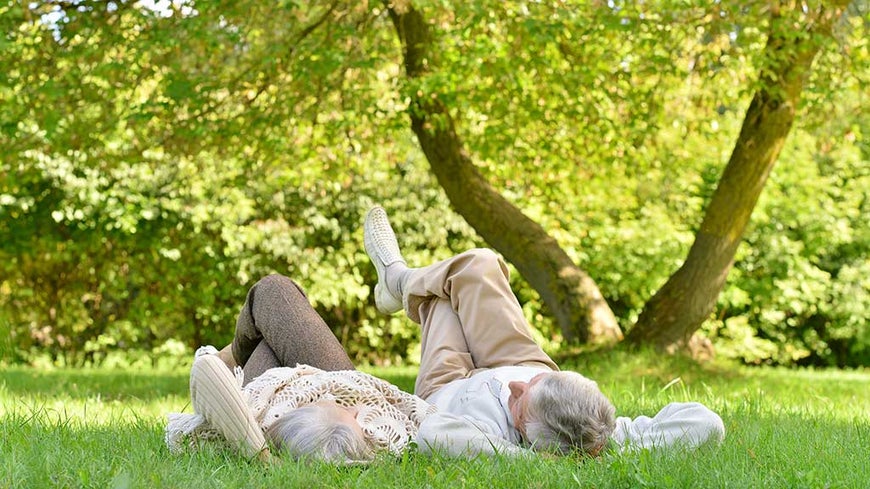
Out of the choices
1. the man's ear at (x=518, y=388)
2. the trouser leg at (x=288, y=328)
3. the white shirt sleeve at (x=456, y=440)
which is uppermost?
the trouser leg at (x=288, y=328)

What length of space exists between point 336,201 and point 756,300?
523cm

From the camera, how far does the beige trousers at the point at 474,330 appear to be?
11.3ft

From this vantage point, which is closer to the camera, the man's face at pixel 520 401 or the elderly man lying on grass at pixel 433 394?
the elderly man lying on grass at pixel 433 394

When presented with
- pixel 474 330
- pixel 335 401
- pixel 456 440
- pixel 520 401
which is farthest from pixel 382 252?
pixel 456 440

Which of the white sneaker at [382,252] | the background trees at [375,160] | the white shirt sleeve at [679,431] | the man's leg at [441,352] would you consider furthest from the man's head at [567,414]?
the background trees at [375,160]

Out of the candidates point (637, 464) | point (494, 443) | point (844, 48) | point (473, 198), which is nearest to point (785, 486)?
point (637, 464)

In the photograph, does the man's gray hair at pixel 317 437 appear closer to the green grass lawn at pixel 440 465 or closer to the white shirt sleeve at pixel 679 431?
the green grass lawn at pixel 440 465

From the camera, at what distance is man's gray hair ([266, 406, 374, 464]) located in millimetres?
2625

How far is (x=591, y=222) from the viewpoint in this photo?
38.5 feet

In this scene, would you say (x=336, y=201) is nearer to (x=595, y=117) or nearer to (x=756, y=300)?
(x=595, y=117)

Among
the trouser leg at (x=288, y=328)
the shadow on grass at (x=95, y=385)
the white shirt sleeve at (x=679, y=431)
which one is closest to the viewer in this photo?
the white shirt sleeve at (x=679, y=431)

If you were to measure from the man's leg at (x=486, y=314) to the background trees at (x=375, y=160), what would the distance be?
2.50m

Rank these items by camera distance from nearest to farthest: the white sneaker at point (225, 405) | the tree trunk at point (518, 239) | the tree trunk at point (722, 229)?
the white sneaker at point (225, 405) < the tree trunk at point (722, 229) < the tree trunk at point (518, 239)

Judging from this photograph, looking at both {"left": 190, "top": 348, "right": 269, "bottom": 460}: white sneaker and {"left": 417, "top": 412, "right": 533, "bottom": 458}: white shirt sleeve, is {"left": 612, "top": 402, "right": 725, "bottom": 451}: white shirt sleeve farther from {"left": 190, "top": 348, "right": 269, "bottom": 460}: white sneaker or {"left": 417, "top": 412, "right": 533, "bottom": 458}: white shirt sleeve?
{"left": 190, "top": 348, "right": 269, "bottom": 460}: white sneaker
